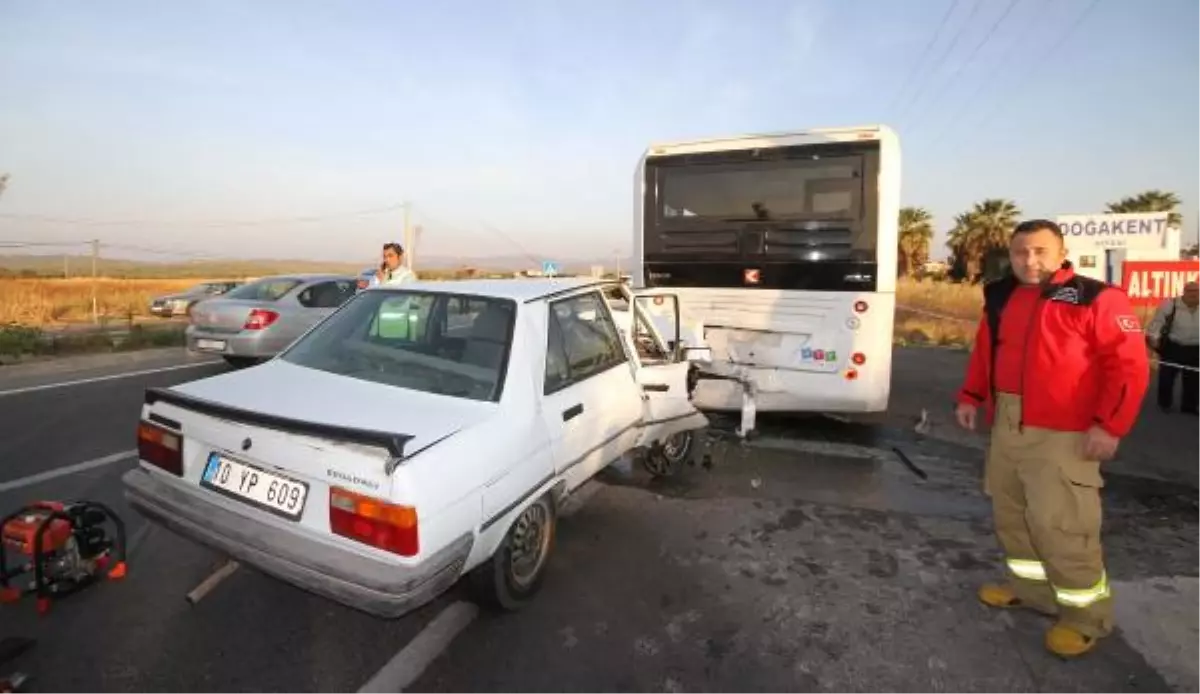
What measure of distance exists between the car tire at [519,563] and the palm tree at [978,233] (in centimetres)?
4625

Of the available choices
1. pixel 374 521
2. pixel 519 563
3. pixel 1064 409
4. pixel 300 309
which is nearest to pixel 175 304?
pixel 300 309

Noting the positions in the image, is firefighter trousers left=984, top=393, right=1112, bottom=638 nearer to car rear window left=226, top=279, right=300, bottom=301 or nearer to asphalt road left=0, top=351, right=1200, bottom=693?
asphalt road left=0, top=351, right=1200, bottom=693

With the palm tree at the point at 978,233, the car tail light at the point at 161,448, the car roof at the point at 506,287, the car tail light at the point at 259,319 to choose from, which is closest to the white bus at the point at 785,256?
the car roof at the point at 506,287

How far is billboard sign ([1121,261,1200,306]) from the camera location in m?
11.6

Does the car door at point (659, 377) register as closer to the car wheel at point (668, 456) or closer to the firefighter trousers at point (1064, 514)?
the car wheel at point (668, 456)

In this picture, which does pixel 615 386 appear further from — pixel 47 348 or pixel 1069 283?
pixel 47 348

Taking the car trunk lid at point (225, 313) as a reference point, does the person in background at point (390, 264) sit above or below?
above

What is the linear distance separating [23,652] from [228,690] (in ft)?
3.02

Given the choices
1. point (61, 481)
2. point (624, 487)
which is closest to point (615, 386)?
point (624, 487)

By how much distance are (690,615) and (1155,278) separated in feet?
44.1

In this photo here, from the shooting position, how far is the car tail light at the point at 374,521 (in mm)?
2349

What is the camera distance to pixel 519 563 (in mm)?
3164

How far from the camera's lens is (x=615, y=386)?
12.9 feet

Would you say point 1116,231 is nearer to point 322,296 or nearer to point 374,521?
point 322,296
